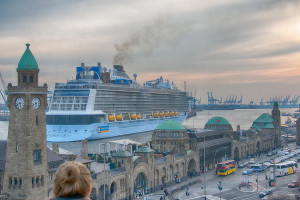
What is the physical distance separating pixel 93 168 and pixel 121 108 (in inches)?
2967

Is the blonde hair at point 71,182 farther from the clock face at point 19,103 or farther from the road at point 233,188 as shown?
the road at point 233,188

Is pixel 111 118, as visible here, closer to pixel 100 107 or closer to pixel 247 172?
pixel 100 107

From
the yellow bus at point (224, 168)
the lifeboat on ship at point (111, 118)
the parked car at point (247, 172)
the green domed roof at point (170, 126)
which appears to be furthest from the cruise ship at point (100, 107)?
the parked car at point (247, 172)

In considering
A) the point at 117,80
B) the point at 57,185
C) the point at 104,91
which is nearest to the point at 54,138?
the point at 104,91

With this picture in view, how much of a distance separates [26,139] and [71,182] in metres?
38.0

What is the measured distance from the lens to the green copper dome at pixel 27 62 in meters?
44.1

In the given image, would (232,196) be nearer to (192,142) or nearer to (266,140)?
(192,142)

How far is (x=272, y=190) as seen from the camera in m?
68.6

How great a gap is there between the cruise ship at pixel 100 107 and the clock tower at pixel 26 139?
71.7 metres

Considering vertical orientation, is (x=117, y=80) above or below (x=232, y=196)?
above

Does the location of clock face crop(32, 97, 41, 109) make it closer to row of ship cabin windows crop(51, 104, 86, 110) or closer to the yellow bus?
the yellow bus

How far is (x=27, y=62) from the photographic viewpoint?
44188 millimetres

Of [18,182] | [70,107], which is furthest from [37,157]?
[70,107]

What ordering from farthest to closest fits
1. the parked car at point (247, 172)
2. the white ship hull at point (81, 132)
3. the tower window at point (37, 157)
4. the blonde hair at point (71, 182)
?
the white ship hull at point (81, 132) < the parked car at point (247, 172) < the tower window at point (37, 157) < the blonde hair at point (71, 182)
